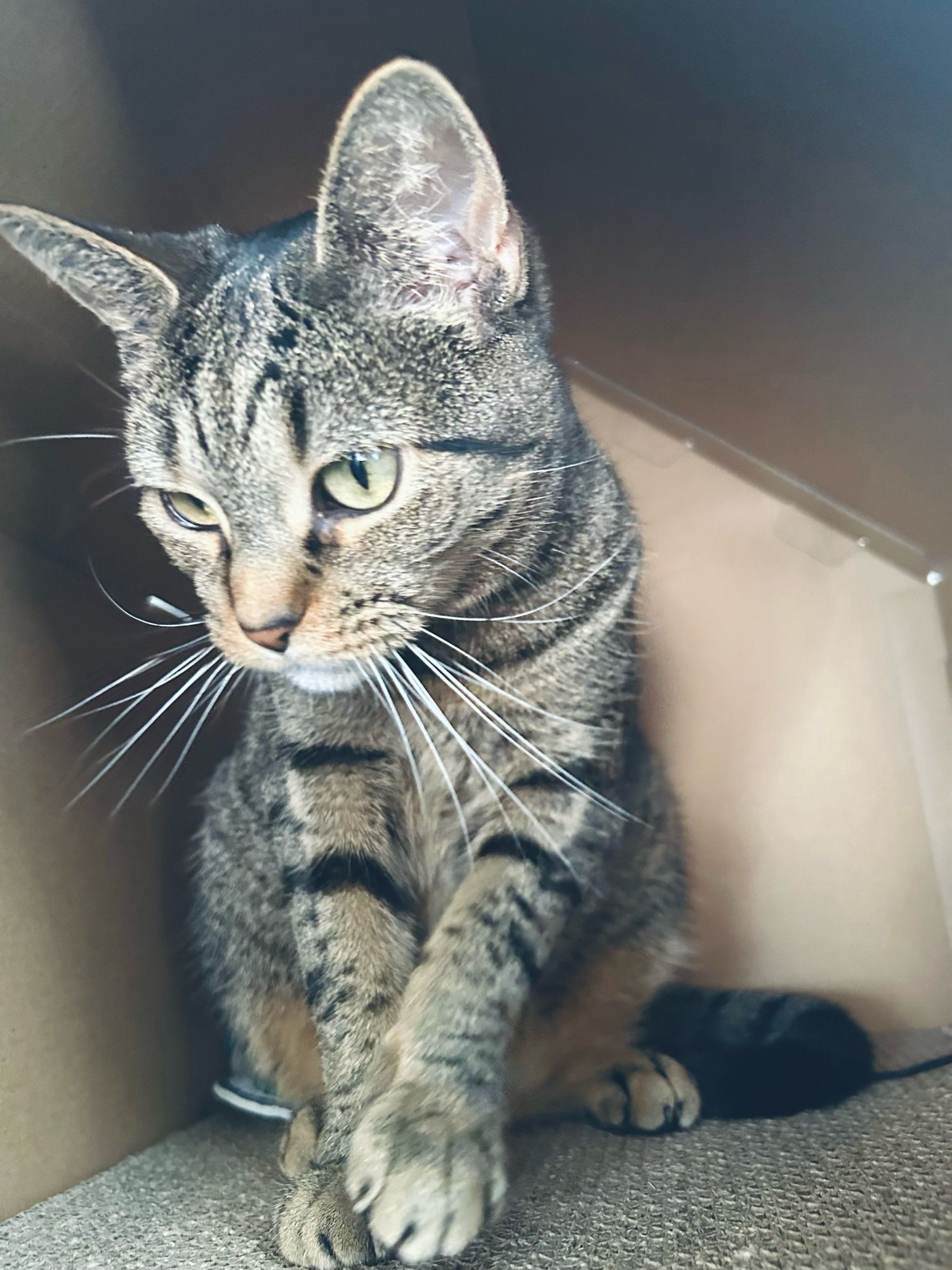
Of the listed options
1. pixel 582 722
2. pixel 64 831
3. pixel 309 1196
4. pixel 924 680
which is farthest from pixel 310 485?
pixel 924 680

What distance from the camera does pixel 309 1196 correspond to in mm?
675

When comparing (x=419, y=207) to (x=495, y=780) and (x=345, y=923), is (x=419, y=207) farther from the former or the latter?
(x=345, y=923)

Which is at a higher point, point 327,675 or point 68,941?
point 327,675

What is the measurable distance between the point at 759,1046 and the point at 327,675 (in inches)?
22.7

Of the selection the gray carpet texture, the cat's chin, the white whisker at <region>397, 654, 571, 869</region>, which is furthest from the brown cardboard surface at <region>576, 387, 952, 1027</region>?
the cat's chin

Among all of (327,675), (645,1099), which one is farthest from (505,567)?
(645,1099)

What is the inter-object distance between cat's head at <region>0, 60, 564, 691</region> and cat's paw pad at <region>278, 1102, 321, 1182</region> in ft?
1.33

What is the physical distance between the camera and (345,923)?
79cm

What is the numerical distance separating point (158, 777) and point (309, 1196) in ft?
1.60

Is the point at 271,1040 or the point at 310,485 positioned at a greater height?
the point at 310,485

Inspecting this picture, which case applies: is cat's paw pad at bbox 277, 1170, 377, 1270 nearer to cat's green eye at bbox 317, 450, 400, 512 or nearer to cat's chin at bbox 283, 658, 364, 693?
cat's chin at bbox 283, 658, 364, 693

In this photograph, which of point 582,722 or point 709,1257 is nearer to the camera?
point 709,1257

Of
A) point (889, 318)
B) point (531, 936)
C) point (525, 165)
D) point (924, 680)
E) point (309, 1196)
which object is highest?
point (525, 165)

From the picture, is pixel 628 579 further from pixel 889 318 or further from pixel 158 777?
pixel 158 777
